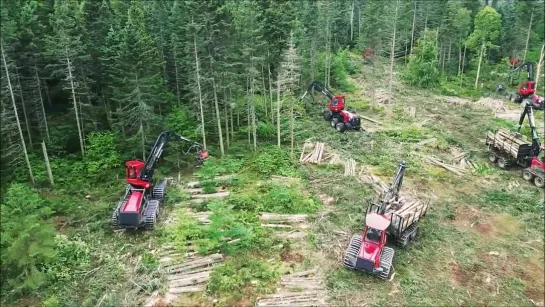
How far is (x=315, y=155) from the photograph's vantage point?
2922cm

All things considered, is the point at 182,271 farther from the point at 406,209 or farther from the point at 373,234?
the point at 406,209

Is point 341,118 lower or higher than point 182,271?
higher

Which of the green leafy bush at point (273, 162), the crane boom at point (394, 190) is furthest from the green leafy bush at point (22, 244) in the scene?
the crane boom at point (394, 190)

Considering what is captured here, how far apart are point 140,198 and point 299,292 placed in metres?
9.85

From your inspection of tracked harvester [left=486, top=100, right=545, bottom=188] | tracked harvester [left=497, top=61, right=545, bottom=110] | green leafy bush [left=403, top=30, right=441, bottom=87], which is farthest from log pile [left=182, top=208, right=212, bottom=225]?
tracked harvester [left=497, top=61, right=545, bottom=110]

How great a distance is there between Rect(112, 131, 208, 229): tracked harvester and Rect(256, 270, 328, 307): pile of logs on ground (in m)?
8.03

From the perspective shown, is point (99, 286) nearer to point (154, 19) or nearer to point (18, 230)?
point (18, 230)

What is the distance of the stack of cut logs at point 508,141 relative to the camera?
2734 centimetres

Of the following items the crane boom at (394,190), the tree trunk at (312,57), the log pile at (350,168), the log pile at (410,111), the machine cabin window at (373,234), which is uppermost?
the tree trunk at (312,57)

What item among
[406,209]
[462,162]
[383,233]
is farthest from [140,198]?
[462,162]

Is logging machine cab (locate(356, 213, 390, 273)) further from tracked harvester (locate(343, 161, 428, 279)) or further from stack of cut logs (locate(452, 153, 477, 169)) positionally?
stack of cut logs (locate(452, 153, 477, 169))

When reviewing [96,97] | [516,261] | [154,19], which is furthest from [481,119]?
[96,97]

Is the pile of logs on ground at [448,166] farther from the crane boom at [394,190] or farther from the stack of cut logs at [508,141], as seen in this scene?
the crane boom at [394,190]

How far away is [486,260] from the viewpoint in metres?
18.6
